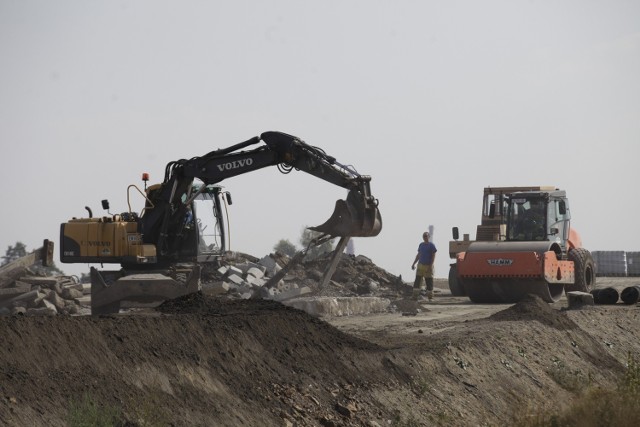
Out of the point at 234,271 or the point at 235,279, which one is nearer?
the point at 235,279

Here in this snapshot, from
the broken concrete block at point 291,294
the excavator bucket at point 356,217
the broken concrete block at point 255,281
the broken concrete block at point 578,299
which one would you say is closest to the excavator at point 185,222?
the excavator bucket at point 356,217

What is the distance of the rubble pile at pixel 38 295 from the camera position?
2327cm

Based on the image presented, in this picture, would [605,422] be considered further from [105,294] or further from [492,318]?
[105,294]

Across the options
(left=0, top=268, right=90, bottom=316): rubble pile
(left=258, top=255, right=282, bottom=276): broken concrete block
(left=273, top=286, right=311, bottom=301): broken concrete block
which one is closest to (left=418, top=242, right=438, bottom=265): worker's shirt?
(left=273, top=286, right=311, bottom=301): broken concrete block

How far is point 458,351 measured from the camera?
16.1 m

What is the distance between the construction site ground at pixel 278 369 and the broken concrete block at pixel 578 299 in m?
4.28

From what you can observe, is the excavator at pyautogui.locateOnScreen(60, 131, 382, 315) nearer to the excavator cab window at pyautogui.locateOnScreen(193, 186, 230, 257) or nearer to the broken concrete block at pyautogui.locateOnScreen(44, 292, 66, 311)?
the excavator cab window at pyautogui.locateOnScreen(193, 186, 230, 257)

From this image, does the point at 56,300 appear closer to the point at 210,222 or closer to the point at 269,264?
the point at 210,222

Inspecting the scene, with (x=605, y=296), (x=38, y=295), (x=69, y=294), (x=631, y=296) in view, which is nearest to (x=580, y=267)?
(x=605, y=296)

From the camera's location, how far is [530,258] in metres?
26.0

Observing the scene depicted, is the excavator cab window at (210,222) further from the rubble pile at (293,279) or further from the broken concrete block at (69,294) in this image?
the broken concrete block at (69,294)

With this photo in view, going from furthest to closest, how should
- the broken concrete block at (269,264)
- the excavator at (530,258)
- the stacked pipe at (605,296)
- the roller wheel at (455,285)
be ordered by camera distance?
the roller wheel at (455,285)
the broken concrete block at (269,264)
the stacked pipe at (605,296)
the excavator at (530,258)

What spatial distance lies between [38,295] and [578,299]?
506 inches

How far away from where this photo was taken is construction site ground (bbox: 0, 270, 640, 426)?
33.0 ft
